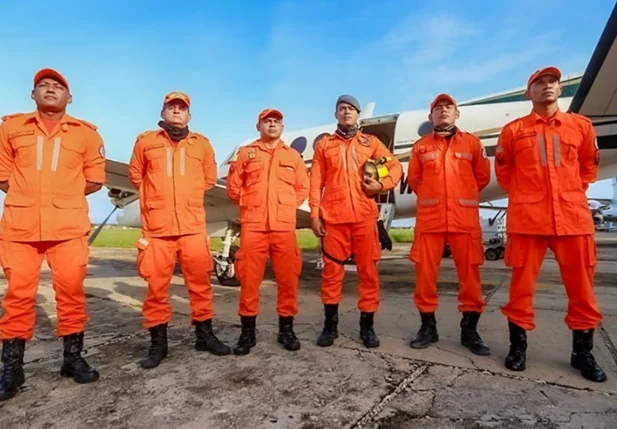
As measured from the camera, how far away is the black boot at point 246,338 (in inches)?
120

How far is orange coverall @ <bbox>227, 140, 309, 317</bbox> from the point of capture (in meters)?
3.31

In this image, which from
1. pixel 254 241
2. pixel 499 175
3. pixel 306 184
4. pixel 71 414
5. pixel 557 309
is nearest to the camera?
pixel 71 414

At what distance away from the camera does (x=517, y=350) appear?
2.73m

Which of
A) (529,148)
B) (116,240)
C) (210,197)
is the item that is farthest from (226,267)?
(116,240)

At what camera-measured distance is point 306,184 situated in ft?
12.0

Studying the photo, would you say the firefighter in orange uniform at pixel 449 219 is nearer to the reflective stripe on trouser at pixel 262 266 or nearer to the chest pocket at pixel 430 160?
the chest pocket at pixel 430 160

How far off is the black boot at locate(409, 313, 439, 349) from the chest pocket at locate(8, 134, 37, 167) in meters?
2.86

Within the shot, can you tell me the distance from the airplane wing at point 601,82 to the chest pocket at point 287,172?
3.48m

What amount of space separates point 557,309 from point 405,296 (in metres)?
1.73

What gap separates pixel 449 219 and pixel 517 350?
1.01 m

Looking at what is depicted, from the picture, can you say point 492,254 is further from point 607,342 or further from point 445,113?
point 445,113

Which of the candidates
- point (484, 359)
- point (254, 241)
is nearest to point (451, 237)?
point (484, 359)

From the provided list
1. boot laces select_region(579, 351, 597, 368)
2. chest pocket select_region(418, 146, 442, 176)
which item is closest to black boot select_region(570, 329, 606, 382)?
→ boot laces select_region(579, 351, 597, 368)

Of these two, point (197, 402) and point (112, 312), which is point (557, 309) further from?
point (112, 312)
